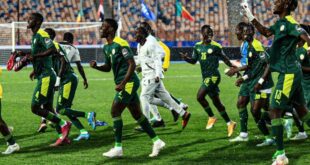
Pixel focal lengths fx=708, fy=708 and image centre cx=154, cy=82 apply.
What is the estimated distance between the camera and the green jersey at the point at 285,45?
982 centimetres

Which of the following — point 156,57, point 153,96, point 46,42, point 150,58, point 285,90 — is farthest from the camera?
point 153,96

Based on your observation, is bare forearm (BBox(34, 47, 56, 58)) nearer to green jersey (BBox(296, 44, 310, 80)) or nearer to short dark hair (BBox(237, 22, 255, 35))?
short dark hair (BBox(237, 22, 255, 35))

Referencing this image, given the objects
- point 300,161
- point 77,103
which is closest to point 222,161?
point 300,161

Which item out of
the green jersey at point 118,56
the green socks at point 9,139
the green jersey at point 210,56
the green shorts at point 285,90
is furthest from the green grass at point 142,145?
the green jersey at point 118,56

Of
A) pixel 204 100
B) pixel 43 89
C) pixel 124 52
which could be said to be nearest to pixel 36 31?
pixel 43 89

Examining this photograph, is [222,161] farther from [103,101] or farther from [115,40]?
[103,101]

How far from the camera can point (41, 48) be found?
1224cm

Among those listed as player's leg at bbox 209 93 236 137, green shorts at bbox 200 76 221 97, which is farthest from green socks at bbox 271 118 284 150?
green shorts at bbox 200 76 221 97

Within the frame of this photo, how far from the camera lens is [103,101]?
21.1 meters

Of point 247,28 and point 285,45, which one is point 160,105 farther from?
point 285,45

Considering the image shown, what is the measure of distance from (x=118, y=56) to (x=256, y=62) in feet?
8.65

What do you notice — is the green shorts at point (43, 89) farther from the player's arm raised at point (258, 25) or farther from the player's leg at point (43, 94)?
the player's arm raised at point (258, 25)

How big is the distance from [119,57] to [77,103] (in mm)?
9702

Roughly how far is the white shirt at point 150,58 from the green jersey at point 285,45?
4259mm
